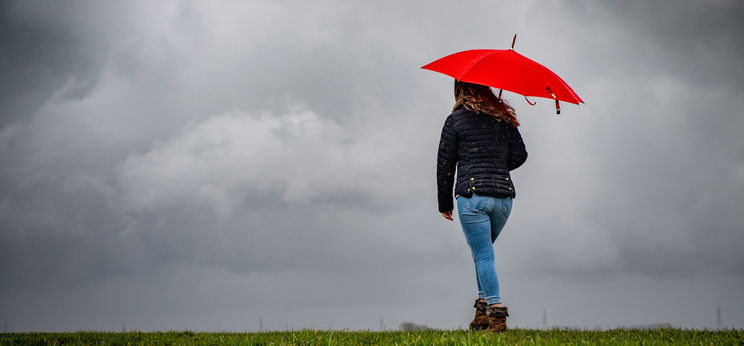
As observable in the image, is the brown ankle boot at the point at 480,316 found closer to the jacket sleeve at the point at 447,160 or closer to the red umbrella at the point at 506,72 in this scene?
the jacket sleeve at the point at 447,160

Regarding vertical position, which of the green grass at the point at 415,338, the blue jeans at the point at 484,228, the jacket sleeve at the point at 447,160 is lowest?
the green grass at the point at 415,338

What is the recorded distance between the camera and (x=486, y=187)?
27.3 feet

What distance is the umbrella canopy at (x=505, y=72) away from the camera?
8.17 meters

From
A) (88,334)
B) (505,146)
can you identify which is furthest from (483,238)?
(88,334)

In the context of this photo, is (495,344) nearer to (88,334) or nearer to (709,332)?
(709,332)

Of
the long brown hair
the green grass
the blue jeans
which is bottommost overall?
the green grass

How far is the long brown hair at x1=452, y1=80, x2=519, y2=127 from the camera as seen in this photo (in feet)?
28.2

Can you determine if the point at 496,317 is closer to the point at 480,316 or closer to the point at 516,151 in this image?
the point at 480,316

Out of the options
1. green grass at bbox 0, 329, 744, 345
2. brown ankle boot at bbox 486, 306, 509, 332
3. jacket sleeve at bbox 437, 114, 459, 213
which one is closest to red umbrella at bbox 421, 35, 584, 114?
jacket sleeve at bbox 437, 114, 459, 213

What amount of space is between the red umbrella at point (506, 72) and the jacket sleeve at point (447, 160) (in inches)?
28.5

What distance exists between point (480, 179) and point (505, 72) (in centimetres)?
139

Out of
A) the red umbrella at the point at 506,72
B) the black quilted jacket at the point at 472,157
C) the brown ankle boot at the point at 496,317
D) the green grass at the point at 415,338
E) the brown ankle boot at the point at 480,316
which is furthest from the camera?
the brown ankle boot at the point at 480,316

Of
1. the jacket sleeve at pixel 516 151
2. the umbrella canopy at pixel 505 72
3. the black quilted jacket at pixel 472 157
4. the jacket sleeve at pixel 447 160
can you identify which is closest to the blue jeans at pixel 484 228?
the black quilted jacket at pixel 472 157

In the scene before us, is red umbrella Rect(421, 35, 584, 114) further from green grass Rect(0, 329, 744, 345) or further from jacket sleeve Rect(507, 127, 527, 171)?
green grass Rect(0, 329, 744, 345)
